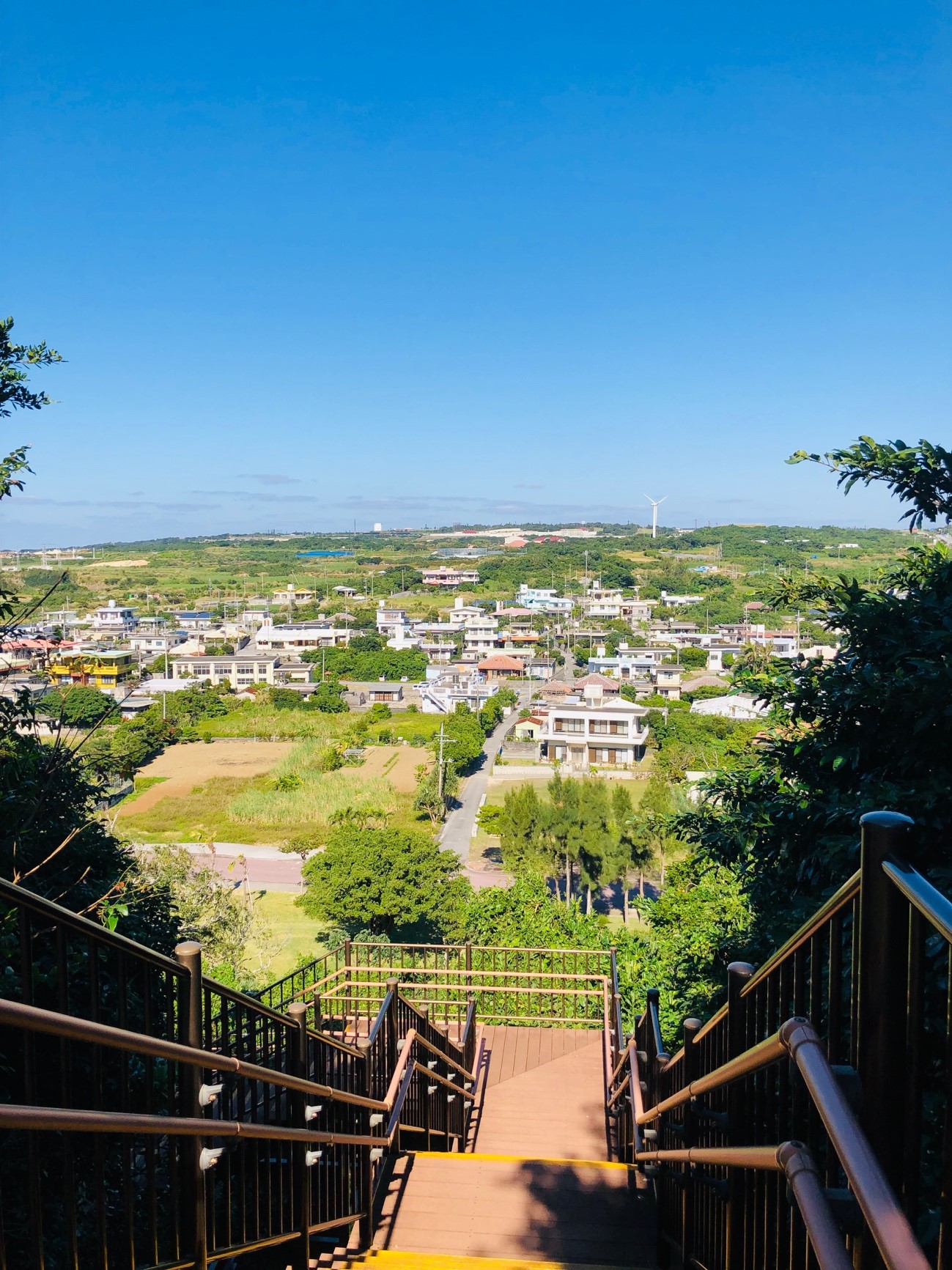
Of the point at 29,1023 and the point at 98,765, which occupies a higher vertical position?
the point at 29,1023

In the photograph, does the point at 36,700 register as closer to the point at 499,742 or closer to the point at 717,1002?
the point at 717,1002

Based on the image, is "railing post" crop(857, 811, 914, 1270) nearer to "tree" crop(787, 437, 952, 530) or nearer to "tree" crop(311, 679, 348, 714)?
"tree" crop(787, 437, 952, 530)

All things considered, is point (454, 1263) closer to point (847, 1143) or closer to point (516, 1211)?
point (516, 1211)

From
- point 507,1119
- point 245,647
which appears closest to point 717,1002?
point 507,1119

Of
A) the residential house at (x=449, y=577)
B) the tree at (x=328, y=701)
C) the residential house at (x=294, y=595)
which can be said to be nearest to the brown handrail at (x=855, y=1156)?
the tree at (x=328, y=701)

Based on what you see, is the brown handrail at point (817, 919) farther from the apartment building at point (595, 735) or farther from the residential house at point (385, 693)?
the residential house at point (385, 693)

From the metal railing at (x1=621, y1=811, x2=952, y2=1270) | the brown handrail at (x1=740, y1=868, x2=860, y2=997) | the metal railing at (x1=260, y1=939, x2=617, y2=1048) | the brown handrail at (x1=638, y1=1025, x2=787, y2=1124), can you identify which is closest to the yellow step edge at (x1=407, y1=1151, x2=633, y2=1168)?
the metal railing at (x1=260, y1=939, x2=617, y2=1048)

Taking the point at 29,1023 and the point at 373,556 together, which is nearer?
the point at 29,1023
